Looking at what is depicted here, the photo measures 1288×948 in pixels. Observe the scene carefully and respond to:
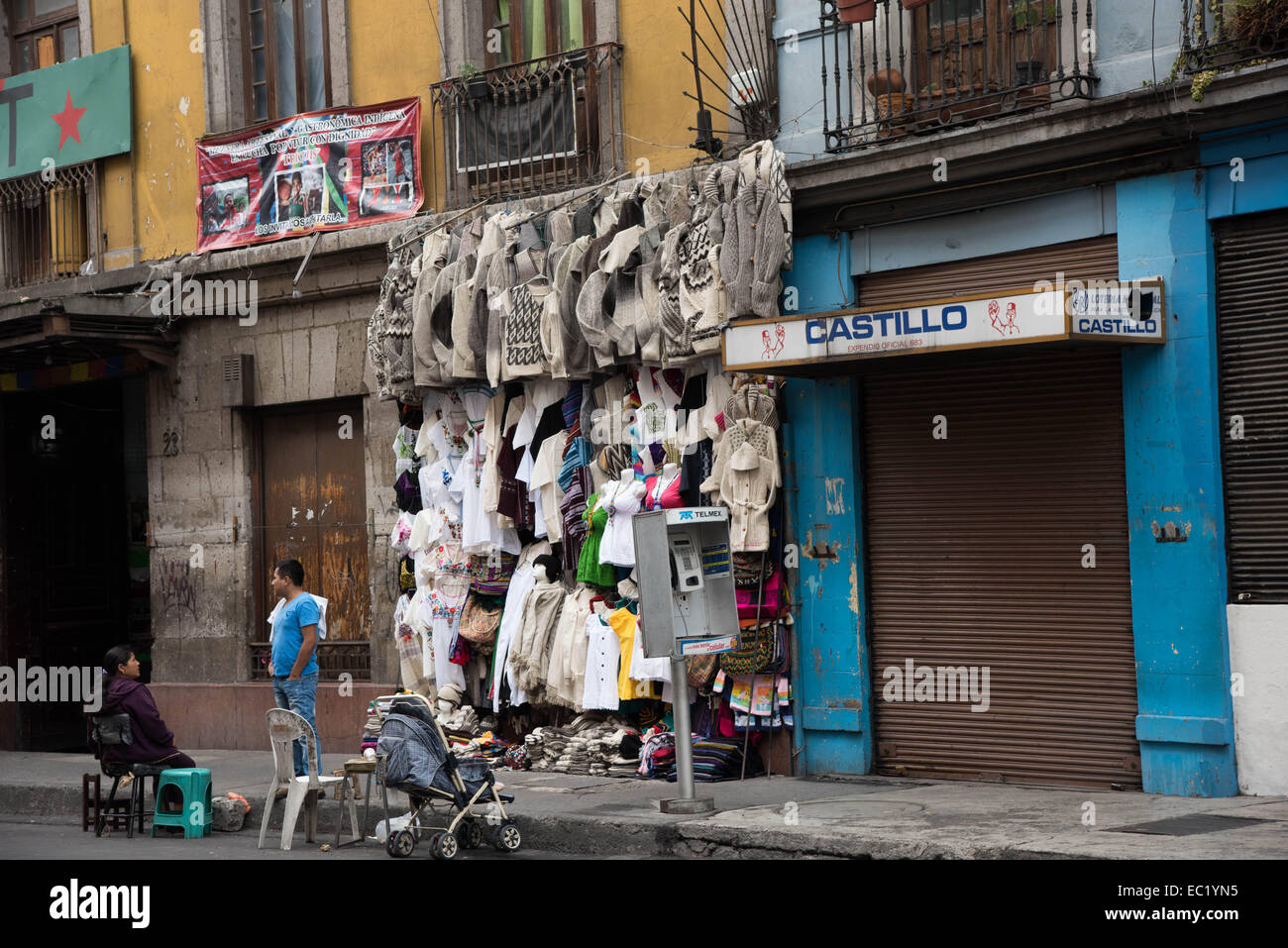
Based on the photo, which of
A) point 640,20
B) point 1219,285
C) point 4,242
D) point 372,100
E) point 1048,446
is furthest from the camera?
point 4,242

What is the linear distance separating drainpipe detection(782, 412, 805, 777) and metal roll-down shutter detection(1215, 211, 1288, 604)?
3.17 m

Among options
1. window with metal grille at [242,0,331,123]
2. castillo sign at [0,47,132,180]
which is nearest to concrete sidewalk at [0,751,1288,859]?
window with metal grille at [242,0,331,123]

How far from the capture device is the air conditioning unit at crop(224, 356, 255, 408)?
50.5 feet

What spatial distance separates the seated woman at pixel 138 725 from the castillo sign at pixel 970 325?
4803 millimetres

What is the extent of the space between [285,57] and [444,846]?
28.7 feet

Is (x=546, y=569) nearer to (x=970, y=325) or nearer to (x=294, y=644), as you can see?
(x=294, y=644)

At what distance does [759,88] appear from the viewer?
1222 centimetres

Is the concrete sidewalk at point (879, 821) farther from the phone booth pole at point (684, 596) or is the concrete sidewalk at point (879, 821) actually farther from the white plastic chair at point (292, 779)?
the phone booth pole at point (684, 596)

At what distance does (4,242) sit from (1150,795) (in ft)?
41.9

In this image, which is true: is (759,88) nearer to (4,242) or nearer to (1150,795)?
(1150,795)

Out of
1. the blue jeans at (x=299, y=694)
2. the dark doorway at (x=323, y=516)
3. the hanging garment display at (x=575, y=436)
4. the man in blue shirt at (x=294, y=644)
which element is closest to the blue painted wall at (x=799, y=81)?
the hanging garment display at (x=575, y=436)

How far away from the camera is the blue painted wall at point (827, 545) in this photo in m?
11.6

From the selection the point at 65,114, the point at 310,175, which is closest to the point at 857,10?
the point at 310,175

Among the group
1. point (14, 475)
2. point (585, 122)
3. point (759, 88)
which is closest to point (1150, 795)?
point (759, 88)
